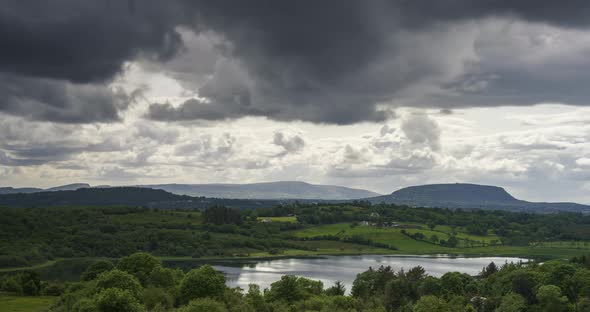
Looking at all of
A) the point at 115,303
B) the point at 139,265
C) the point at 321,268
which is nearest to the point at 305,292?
the point at 139,265

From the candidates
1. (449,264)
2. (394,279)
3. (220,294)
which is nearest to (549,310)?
(394,279)

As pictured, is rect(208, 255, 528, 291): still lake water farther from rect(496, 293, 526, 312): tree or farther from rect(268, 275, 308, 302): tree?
rect(496, 293, 526, 312): tree

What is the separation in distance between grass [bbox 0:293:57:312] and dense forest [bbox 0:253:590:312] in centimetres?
327

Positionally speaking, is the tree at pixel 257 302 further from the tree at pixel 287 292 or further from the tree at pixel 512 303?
the tree at pixel 512 303

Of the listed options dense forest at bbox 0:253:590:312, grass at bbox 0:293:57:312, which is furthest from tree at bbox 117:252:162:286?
grass at bbox 0:293:57:312

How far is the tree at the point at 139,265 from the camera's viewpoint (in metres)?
86.8

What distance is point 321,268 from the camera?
16425 cm

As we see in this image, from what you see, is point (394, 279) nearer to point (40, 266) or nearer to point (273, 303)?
point (273, 303)

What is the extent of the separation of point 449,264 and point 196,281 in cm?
12160

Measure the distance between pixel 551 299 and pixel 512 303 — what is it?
5240 millimetres

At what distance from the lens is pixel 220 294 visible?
2918 inches

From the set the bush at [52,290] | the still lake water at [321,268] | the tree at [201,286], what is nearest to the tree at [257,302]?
the tree at [201,286]

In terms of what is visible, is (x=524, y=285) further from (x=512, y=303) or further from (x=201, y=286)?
(x=201, y=286)

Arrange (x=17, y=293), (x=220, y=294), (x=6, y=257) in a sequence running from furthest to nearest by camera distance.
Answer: (x=6, y=257) → (x=17, y=293) → (x=220, y=294)
